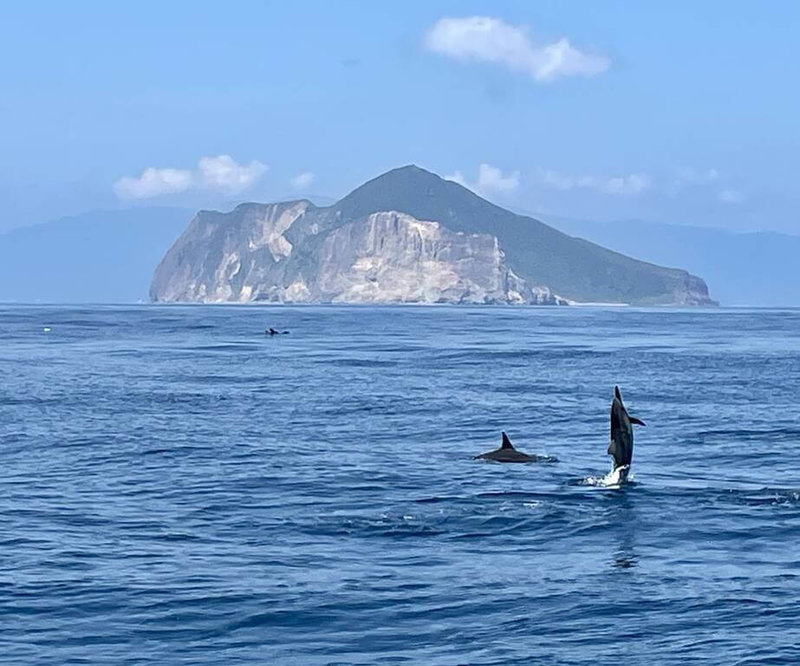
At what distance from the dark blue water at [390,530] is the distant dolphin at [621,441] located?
0.74 metres

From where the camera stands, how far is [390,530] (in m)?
28.5

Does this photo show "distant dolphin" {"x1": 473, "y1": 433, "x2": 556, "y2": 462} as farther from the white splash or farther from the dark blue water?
the white splash

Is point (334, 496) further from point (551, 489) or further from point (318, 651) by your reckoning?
point (318, 651)

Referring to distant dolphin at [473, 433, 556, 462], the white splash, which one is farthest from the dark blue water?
distant dolphin at [473, 433, 556, 462]

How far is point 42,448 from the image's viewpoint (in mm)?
41625

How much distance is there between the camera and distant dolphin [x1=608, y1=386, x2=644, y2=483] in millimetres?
34062

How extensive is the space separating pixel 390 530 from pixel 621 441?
7780 millimetres

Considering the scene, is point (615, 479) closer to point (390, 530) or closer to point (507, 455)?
point (507, 455)

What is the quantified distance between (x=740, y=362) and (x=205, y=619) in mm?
72004

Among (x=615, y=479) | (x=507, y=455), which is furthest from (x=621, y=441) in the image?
(x=507, y=455)

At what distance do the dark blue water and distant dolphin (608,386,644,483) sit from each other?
74cm

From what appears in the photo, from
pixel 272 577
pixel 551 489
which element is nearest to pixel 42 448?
pixel 551 489

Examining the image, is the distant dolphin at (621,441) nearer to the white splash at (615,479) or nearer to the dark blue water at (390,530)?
the white splash at (615,479)

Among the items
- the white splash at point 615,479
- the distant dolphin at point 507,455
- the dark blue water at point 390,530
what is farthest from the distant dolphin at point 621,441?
the distant dolphin at point 507,455
